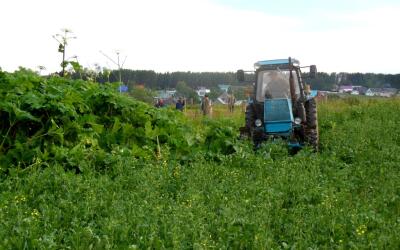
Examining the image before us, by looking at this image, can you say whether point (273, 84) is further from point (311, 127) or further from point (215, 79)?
point (215, 79)

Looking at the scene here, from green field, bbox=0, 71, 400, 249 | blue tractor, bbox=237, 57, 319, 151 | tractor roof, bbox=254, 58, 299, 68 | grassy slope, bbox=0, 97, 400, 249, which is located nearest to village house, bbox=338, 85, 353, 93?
tractor roof, bbox=254, 58, 299, 68

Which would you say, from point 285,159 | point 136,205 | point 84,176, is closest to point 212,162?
point 285,159

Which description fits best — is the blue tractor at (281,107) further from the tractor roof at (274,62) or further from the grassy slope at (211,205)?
the grassy slope at (211,205)

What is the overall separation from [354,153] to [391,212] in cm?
353

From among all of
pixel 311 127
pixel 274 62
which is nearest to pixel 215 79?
pixel 274 62

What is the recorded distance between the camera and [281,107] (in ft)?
31.3

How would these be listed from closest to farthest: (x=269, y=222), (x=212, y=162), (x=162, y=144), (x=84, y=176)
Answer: (x=269, y=222) → (x=84, y=176) → (x=212, y=162) → (x=162, y=144)

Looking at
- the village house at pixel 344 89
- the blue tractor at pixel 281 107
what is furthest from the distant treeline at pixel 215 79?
the blue tractor at pixel 281 107

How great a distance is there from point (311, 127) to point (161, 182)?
178 inches

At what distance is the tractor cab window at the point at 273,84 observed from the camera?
33.5ft

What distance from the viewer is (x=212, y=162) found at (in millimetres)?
7469

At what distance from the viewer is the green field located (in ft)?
13.9

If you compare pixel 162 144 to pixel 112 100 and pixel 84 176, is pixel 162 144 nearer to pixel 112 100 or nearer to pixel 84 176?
pixel 112 100

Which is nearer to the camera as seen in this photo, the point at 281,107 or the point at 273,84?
the point at 281,107
